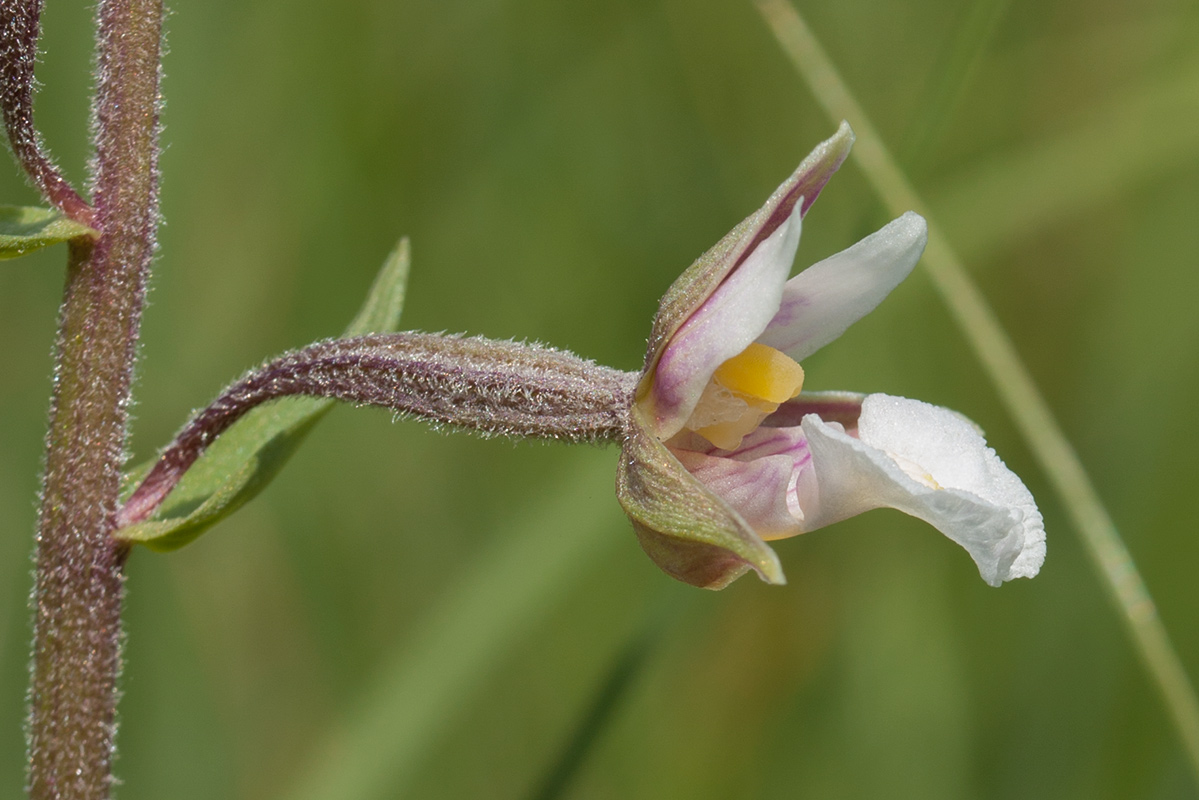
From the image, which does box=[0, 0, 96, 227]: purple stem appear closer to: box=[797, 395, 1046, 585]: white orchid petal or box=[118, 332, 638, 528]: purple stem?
box=[118, 332, 638, 528]: purple stem

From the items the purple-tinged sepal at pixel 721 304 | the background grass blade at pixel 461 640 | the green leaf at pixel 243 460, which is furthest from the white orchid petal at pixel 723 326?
the background grass blade at pixel 461 640

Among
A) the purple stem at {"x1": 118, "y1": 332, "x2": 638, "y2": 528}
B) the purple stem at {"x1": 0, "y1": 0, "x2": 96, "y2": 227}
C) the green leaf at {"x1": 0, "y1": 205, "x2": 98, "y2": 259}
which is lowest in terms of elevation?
the purple stem at {"x1": 118, "y1": 332, "x2": 638, "y2": 528}

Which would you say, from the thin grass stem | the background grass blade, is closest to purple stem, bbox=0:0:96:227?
the background grass blade

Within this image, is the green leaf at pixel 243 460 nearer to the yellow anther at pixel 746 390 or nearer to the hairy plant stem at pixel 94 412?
the hairy plant stem at pixel 94 412

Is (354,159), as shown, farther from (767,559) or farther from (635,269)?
(767,559)

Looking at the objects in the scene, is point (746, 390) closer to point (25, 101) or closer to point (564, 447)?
point (25, 101)

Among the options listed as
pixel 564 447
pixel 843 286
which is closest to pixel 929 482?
pixel 843 286
